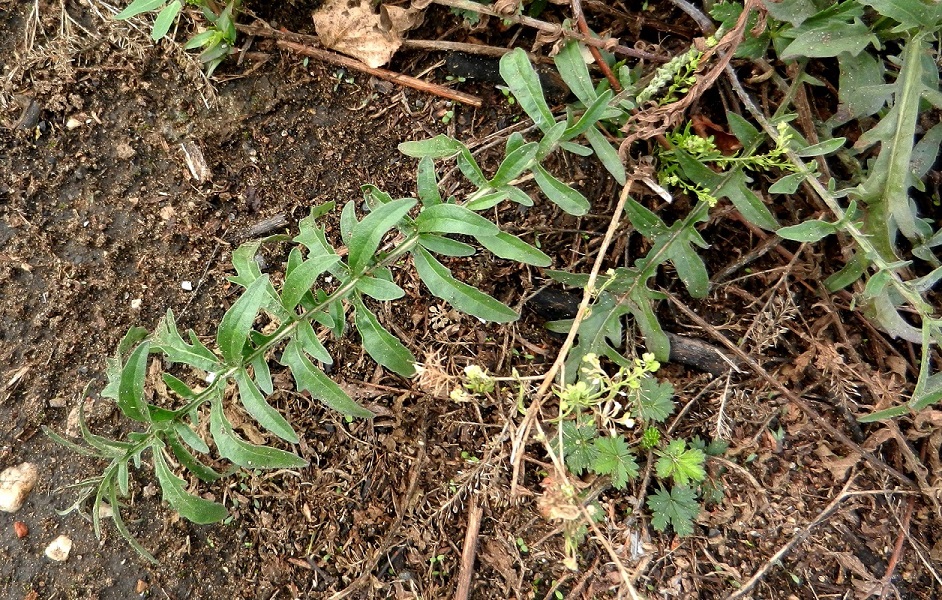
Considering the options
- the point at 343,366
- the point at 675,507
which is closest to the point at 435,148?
the point at 343,366

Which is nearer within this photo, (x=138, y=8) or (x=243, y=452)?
(x=243, y=452)

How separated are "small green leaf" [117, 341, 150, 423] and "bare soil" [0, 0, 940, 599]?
2.01 feet

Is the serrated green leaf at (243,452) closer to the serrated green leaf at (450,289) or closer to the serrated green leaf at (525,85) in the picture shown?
the serrated green leaf at (450,289)

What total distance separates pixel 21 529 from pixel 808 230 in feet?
10.5

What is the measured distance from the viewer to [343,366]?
268 cm

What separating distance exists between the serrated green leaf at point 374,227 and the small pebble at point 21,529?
1810 mm

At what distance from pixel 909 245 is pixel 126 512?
3.33m

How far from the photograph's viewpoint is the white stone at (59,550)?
101 inches

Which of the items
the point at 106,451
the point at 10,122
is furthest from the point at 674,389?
the point at 10,122

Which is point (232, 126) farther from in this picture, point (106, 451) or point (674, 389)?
point (674, 389)

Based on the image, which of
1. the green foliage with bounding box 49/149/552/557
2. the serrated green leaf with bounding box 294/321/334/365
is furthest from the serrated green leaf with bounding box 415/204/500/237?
the serrated green leaf with bounding box 294/321/334/365

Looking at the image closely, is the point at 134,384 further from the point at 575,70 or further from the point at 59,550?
the point at 575,70

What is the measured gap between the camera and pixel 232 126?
2.79m

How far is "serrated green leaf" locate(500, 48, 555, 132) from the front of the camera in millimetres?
2324
